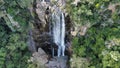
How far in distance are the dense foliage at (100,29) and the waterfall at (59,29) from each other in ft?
3.75

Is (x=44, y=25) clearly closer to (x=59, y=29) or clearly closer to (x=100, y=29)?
(x=59, y=29)

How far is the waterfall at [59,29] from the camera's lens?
1025 centimetres

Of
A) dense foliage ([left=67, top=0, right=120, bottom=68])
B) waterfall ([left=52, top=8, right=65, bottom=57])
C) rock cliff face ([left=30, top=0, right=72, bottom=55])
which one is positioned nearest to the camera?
dense foliage ([left=67, top=0, right=120, bottom=68])

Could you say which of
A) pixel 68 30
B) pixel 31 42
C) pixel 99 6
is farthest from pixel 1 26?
pixel 99 6

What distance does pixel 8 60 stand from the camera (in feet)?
34.5

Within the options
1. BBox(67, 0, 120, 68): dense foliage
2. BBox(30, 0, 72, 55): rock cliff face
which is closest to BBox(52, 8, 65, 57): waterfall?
BBox(30, 0, 72, 55): rock cliff face

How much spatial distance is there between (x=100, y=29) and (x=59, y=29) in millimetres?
2226

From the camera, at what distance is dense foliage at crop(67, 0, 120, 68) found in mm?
8773

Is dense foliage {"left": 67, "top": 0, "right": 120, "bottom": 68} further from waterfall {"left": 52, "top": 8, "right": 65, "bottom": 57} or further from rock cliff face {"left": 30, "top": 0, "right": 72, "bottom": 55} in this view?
waterfall {"left": 52, "top": 8, "right": 65, "bottom": 57}

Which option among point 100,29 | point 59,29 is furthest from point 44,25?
point 100,29

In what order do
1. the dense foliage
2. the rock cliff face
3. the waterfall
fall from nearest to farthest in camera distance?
the dense foliage
the rock cliff face
the waterfall

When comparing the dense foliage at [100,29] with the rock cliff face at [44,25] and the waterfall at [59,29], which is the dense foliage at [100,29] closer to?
the rock cliff face at [44,25]

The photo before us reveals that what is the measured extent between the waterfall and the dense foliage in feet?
3.75

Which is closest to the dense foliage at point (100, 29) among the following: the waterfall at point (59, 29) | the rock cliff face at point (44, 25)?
the rock cliff face at point (44, 25)
